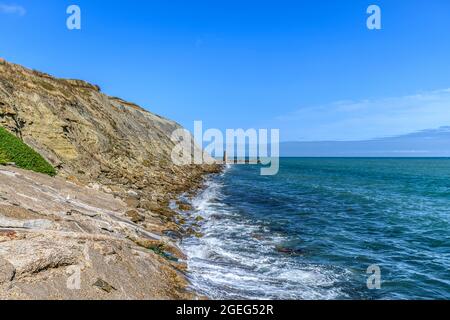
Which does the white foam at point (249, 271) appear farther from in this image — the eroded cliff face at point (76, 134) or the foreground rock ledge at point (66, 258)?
the eroded cliff face at point (76, 134)

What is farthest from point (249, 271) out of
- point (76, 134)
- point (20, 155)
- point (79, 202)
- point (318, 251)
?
point (76, 134)

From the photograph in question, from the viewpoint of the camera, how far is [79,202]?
50.2 feet

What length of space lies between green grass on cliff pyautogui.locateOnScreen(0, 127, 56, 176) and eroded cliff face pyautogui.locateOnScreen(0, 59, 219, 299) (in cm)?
128

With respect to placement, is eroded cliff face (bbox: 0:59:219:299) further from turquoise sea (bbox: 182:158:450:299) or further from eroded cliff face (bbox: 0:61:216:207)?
turquoise sea (bbox: 182:158:450:299)

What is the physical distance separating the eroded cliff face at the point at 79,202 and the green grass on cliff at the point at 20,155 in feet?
4.21

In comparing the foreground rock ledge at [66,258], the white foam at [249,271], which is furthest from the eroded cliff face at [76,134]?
the foreground rock ledge at [66,258]

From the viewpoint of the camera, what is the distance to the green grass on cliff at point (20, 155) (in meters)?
18.0

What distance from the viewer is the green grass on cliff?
1803cm

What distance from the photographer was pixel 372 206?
31.8 m

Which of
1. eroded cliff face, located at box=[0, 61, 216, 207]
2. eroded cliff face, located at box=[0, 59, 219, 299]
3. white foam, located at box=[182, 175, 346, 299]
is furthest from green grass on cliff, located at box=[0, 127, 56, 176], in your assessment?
white foam, located at box=[182, 175, 346, 299]

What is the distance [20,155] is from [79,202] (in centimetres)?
639

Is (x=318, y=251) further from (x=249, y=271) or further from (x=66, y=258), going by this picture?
(x=66, y=258)

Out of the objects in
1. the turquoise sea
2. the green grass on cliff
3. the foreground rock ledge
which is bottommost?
the turquoise sea

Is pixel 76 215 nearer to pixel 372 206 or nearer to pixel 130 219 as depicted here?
pixel 130 219
